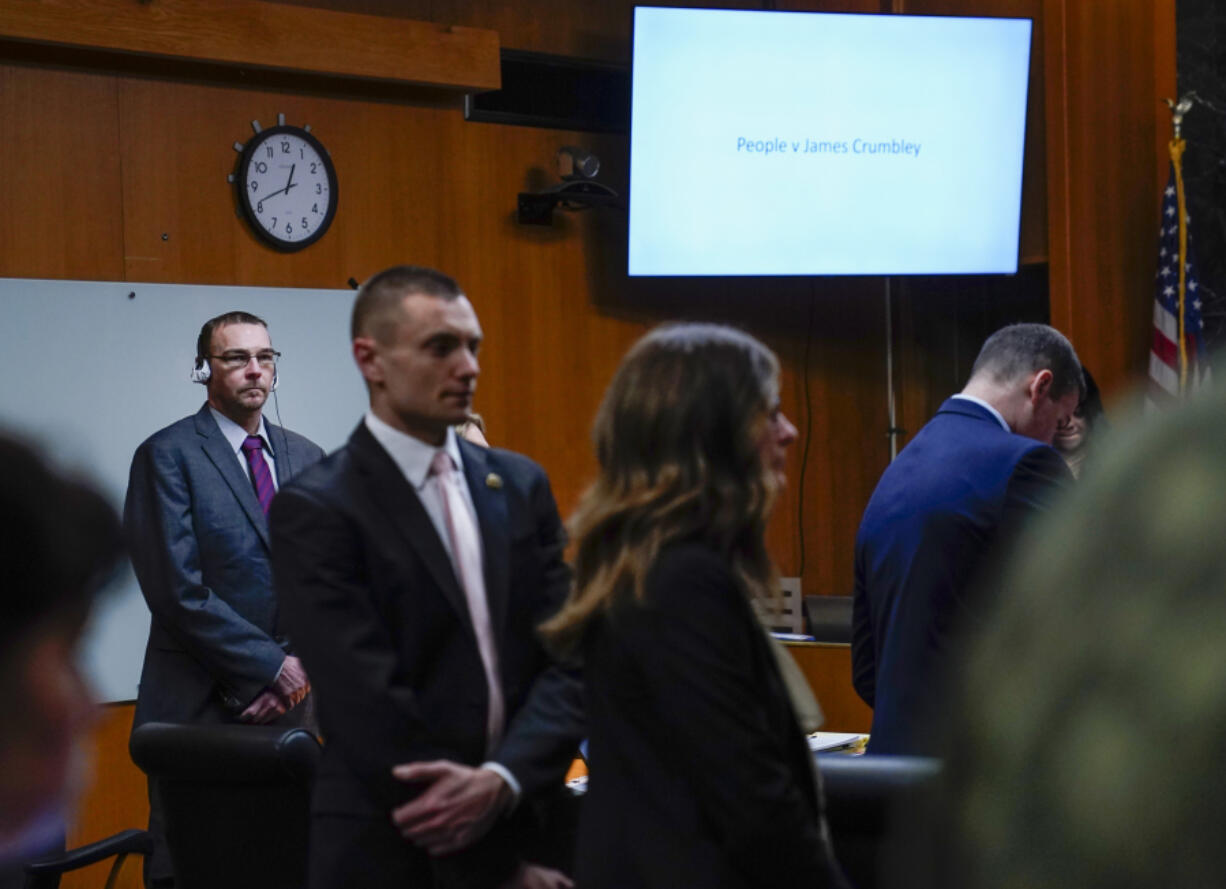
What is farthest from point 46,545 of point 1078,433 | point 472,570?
point 1078,433

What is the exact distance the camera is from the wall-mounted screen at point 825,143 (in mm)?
5914

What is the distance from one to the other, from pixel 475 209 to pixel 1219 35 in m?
3.16

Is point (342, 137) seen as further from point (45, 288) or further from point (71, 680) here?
point (71, 680)

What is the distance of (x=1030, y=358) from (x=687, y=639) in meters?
1.85

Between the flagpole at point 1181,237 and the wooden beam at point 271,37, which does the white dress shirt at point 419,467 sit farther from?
the flagpole at point 1181,237

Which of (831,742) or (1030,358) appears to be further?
(831,742)

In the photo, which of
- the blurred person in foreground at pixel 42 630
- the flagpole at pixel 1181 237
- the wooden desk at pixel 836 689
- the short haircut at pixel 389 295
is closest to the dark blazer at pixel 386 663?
the short haircut at pixel 389 295

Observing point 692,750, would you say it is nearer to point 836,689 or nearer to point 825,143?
point 836,689

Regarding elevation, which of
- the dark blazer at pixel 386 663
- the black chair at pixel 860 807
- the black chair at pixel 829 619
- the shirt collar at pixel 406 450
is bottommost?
the black chair at pixel 829 619

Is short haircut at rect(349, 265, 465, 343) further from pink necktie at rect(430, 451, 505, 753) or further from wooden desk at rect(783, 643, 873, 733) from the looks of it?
wooden desk at rect(783, 643, 873, 733)

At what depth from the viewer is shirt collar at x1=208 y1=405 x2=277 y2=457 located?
4047 mm

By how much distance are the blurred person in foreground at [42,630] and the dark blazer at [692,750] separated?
94cm

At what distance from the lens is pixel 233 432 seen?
407 centimetres

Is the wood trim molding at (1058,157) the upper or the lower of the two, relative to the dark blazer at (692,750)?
upper
